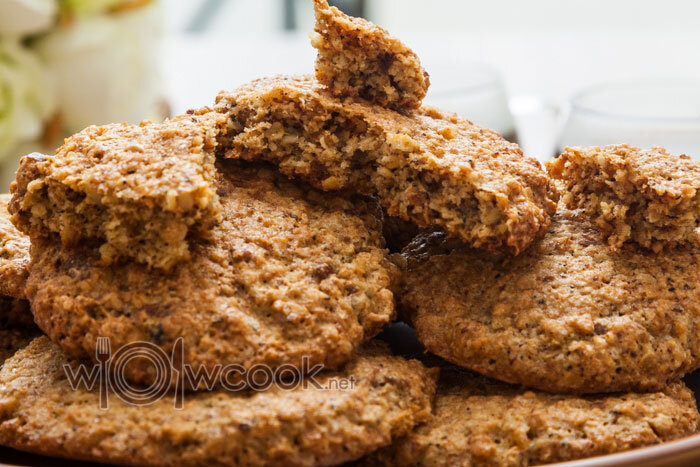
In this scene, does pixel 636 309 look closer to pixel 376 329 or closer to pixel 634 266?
pixel 634 266

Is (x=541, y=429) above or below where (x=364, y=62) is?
below

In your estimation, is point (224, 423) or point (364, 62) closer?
point (224, 423)

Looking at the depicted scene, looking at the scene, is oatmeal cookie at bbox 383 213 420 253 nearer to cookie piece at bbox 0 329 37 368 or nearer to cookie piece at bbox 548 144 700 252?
cookie piece at bbox 548 144 700 252

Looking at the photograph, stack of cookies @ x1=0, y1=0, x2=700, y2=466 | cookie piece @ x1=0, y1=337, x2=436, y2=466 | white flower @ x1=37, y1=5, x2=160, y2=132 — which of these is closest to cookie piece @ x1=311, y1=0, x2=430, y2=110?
stack of cookies @ x1=0, y1=0, x2=700, y2=466

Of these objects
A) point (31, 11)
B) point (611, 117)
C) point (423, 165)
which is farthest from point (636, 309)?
point (31, 11)

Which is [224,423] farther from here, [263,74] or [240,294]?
[263,74]

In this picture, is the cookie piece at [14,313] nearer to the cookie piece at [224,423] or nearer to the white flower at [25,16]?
the cookie piece at [224,423]

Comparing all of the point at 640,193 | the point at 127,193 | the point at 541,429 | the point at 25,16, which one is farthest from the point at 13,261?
the point at 25,16
